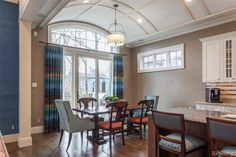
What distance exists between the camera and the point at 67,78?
6.27m

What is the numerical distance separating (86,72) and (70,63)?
636 millimetres

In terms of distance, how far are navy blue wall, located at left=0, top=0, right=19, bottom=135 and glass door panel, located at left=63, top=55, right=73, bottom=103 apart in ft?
5.85

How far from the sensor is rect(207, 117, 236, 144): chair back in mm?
1771

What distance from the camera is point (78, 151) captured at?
3.89 m

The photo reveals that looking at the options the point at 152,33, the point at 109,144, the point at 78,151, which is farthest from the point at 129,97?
the point at 78,151

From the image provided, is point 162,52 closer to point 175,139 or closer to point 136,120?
point 136,120

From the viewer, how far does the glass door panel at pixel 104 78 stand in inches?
276

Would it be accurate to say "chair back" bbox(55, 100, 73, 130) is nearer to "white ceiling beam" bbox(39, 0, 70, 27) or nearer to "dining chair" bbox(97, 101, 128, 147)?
"dining chair" bbox(97, 101, 128, 147)

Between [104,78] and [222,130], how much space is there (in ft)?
18.2

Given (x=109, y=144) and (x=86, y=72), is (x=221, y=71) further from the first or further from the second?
(x=86, y=72)

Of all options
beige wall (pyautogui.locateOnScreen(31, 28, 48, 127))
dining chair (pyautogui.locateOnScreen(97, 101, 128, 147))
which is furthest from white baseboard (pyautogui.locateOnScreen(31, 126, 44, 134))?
dining chair (pyautogui.locateOnScreen(97, 101, 128, 147))

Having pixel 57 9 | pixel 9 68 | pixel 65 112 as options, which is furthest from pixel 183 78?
pixel 9 68

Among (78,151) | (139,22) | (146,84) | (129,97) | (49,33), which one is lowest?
(78,151)

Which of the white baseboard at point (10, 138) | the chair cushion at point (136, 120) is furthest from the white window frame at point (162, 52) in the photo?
the white baseboard at point (10, 138)
